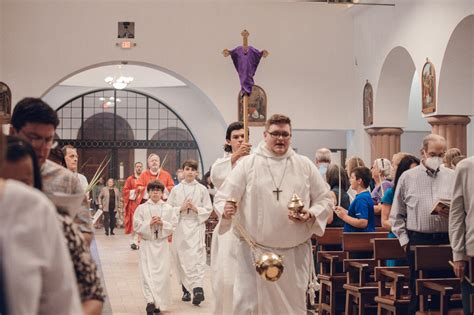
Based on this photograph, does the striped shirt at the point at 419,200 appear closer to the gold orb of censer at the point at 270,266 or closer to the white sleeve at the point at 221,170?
the white sleeve at the point at 221,170

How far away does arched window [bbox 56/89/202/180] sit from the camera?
3206 centimetres

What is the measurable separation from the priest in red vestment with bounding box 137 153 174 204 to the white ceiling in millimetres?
13144

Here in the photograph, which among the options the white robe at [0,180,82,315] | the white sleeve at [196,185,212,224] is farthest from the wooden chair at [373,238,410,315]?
the white robe at [0,180,82,315]

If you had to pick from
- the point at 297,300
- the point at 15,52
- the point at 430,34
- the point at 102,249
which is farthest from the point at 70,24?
the point at 297,300

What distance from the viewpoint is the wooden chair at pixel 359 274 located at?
8906mm

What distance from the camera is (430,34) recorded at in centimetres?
1670

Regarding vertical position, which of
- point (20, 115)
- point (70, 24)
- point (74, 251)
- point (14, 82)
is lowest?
point (74, 251)

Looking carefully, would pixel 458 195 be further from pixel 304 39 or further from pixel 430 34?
pixel 304 39

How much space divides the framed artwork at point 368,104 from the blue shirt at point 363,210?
11129 millimetres

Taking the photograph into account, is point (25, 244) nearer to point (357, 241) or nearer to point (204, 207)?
point (357, 241)

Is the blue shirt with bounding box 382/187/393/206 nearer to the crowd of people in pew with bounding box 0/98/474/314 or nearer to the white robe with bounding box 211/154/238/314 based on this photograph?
the crowd of people in pew with bounding box 0/98/474/314

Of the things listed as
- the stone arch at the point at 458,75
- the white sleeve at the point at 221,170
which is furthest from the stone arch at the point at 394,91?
the white sleeve at the point at 221,170

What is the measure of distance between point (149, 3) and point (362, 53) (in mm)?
5278

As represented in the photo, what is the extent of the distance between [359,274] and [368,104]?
478 inches
